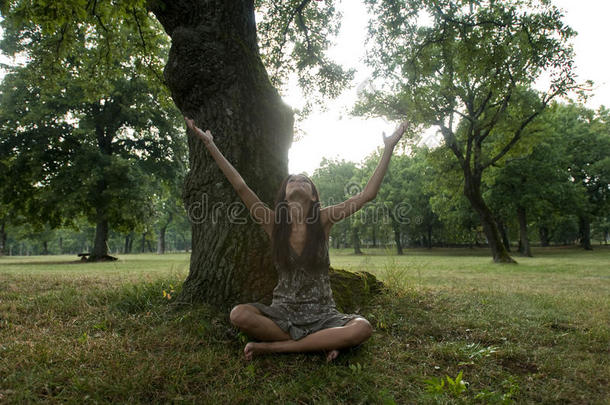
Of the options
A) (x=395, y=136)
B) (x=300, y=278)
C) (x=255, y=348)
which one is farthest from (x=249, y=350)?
(x=395, y=136)

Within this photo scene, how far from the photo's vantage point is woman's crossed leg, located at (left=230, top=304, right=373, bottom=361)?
3.02 meters

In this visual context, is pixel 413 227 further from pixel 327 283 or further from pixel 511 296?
pixel 327 283

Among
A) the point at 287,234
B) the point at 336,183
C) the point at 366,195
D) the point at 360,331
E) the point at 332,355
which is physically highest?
the point at 336,183

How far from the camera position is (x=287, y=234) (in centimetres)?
350

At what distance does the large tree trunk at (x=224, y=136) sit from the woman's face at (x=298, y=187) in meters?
0.80

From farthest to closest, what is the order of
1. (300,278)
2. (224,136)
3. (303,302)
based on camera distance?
(224,136)
(300,278)
(303,302)

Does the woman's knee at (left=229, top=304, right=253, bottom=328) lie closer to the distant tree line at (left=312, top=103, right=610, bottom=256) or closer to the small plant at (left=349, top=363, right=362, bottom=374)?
the small plant at (left=349, top=363, right=362, bottom=374)

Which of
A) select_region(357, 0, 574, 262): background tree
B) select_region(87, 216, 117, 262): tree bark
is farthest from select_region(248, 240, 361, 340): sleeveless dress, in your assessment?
select_region(87, 216, 117, 262): tree bark

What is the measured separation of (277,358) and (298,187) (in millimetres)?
1699

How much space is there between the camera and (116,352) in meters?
3.04

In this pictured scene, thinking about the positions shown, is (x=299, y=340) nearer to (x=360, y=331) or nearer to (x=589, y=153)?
(x=360, y=331)

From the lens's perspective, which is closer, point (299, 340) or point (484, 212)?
point (299, 340)

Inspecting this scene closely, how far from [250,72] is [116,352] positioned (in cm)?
370

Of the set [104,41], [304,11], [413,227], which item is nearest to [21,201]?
[104,41]
